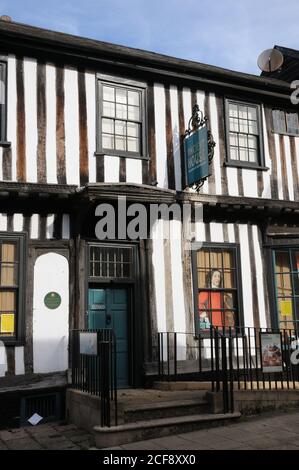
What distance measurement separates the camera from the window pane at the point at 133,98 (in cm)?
1026

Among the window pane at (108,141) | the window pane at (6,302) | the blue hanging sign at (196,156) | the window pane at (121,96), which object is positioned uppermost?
the window pane at (121,96)

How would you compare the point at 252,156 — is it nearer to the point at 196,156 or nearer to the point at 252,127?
the point at 252,127

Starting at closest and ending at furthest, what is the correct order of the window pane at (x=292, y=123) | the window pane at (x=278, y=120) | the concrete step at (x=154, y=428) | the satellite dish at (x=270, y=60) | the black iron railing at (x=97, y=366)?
1. the concrete step at (x=154, y=428)
2. the black iron railing at (x=97, y=366)
3. the window pane at (x=278, y=120)
4. the window pane at (x=292, y=123)
5. the satellite dish at (x=270, y=60)

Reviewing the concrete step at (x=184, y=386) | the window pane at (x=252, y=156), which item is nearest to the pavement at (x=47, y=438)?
the concrete step at (x=184, y=386)

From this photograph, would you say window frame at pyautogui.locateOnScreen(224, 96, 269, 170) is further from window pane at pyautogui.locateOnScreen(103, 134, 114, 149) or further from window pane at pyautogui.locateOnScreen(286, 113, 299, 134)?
window pane at pyautogui.locateOnScreen(103, 134, 114, 149)

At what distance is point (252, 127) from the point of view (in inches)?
449

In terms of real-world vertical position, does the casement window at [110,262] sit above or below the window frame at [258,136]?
below

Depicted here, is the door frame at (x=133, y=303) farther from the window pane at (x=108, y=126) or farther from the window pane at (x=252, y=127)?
the window pane at (x=252, y=127)

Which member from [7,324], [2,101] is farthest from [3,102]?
[7,324]

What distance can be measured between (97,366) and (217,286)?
152 inches

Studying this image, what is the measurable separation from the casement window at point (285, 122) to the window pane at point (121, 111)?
3.65m

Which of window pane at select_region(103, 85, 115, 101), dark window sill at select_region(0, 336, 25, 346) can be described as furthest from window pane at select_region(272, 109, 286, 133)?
dark window sill at select_region(0, 336, 25, 346)
